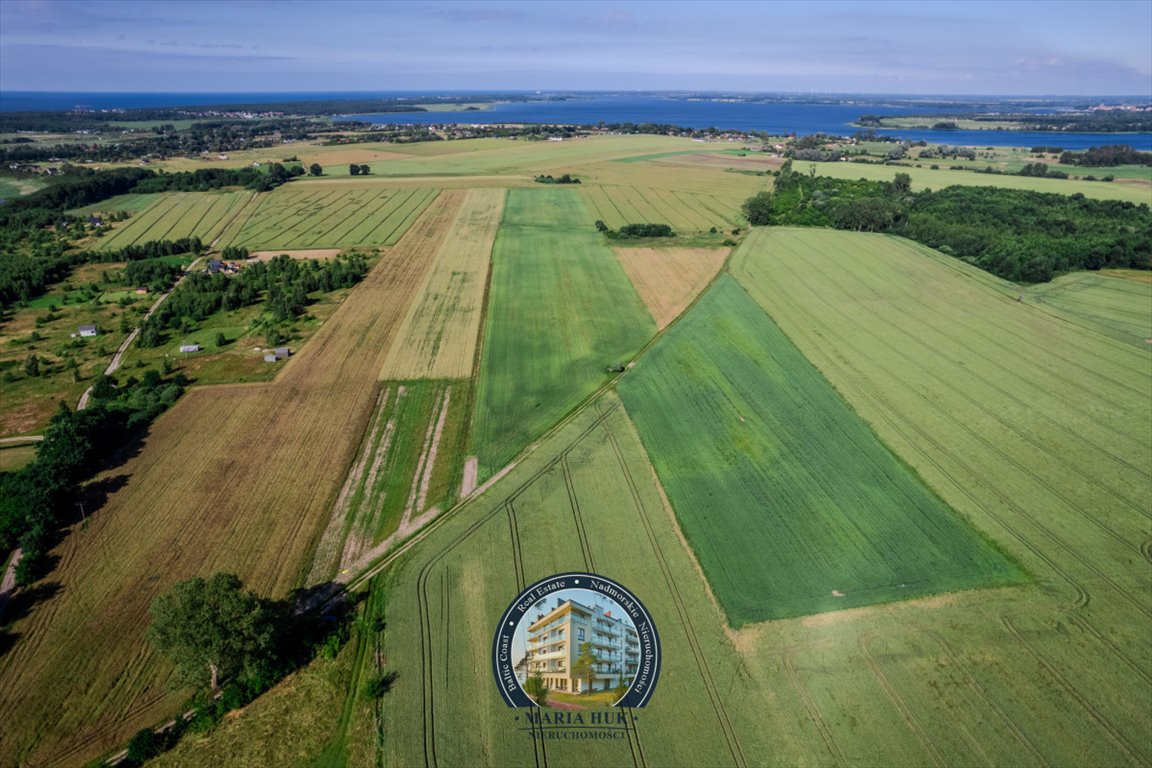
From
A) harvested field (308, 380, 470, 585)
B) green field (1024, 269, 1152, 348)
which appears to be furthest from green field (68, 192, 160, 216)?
green field (1024, 269, 1152, 348)

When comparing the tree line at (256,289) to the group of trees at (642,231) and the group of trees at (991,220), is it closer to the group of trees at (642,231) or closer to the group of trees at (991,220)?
the group of trees at (642,231)

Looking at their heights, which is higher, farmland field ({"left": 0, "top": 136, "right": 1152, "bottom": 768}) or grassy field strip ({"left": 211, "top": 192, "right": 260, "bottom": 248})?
grassy field strip ({"left": 211, "top": 192, "right": 260, "bottom": 248})

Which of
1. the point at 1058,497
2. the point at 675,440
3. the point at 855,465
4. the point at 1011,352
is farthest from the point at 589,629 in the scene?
the point at 1011,352

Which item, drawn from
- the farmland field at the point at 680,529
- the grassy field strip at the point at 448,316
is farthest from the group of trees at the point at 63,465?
the grassy field strip at the point at 448,316

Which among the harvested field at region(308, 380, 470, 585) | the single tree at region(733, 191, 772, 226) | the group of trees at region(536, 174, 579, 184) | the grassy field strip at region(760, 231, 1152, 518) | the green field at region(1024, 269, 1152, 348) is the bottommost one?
the harvested field at region(308, 380, 470, 585)

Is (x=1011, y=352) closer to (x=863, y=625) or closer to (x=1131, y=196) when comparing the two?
(x=863, y=625)

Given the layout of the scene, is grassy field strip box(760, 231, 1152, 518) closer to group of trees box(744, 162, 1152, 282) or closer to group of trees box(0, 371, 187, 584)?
group of trees box(744, 162, 1152, 282)
